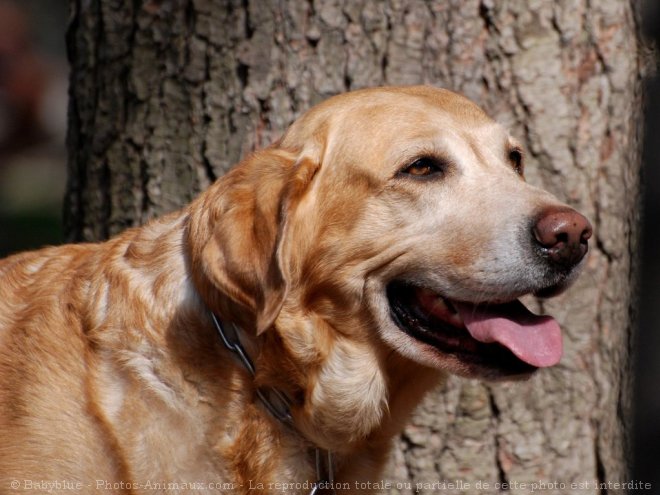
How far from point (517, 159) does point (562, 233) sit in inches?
29.3

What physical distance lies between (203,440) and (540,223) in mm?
1463

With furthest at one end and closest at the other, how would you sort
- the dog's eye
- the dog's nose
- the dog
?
the dog's eye, the dog, the dog's nose

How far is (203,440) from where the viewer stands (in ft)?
12.2

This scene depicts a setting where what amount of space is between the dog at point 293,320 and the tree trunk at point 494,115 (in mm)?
765

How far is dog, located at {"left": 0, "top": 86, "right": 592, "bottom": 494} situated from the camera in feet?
11.9

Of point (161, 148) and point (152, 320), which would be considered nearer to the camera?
point (152, 320)

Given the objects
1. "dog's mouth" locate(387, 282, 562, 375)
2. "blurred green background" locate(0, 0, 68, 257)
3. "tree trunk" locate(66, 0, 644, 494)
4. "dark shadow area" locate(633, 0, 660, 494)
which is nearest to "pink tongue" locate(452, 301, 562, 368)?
"dog's mouth" locate(387, 282, 562, 375)

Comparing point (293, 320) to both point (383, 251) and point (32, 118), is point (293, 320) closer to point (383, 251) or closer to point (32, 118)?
point (383, 251)

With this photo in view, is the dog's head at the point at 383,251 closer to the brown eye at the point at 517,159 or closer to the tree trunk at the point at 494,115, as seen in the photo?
the brown eye at the point at 517,159

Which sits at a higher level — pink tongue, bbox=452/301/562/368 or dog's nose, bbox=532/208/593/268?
dog's nose, bbox=532/208/593/268

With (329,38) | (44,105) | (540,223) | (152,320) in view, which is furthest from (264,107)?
(44,105)

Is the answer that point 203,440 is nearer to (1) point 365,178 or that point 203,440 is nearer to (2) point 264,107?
(1) point 365,178

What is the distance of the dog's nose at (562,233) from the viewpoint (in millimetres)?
3533

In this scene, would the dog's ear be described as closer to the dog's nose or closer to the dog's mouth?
the dog's mouth
